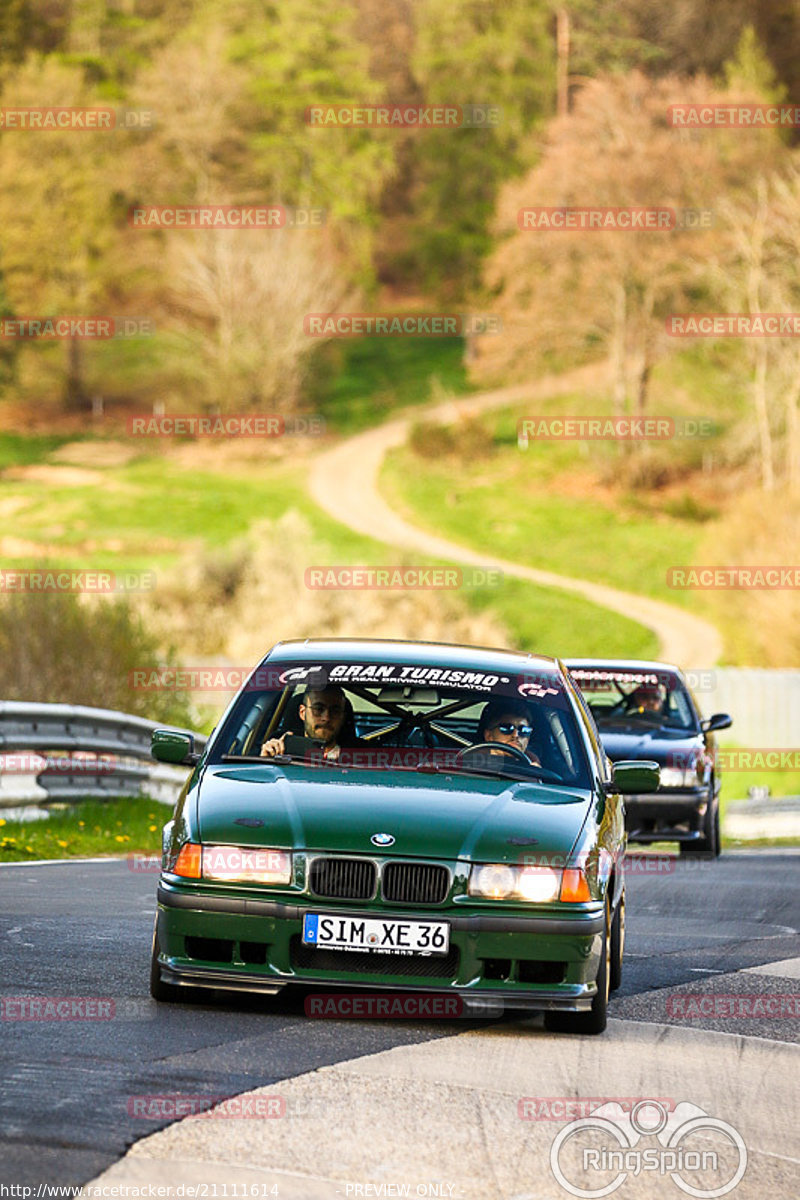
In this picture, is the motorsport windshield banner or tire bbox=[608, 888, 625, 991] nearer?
tire bbox=[608, 888, 625, 991]

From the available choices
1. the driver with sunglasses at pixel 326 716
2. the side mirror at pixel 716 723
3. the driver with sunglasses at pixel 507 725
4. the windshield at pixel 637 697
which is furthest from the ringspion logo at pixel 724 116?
the driver with sunglasses at pixel 326 716

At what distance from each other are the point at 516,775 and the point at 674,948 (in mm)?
3231

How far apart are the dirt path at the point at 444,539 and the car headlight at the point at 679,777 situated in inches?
1639

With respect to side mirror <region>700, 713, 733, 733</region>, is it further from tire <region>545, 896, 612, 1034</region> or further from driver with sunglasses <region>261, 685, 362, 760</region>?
tire <region>545, 896, 612, 1034</region>

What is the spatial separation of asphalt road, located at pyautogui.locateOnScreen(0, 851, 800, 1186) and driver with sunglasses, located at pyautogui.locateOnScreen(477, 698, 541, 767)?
123 centimetres

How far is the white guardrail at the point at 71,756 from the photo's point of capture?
53.1 ft

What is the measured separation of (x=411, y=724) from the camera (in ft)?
29.9

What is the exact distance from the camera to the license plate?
740 centimetres

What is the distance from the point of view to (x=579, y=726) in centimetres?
898

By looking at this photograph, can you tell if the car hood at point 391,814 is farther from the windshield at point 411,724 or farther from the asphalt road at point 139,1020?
the asphalt road at point 139,1020

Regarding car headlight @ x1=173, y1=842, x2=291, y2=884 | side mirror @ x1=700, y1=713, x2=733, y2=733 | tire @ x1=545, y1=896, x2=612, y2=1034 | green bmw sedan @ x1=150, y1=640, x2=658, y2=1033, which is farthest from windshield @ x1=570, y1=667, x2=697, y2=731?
car headlight @ x1=173, y1=842, x2=291, y2=884

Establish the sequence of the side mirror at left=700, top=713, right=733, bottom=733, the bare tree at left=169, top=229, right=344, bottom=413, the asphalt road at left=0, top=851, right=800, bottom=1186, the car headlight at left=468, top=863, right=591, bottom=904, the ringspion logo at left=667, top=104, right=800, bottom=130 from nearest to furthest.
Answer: the asphalt road at left=0, top=851, right=800, bottom=1186 < the car headlight at left=468, top=863, right=591, bottom=904 < the side mirror at left=700, top=713, right=733, bottom=733 < the ringspion logo at left=667, top=104, right=800, bottom=130 < the bare tree at left=169, top=229, right=344, bottom=413

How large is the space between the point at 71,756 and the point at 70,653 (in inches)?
262

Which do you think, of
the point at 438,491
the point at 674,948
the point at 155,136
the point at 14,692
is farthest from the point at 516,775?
the point at 155,136
